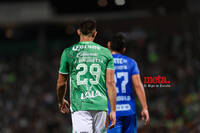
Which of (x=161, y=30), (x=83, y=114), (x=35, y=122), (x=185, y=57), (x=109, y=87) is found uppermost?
(x=161, y=30)

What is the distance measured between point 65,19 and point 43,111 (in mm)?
6463

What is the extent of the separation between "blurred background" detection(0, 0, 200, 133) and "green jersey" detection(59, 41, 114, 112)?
6443 millimetres

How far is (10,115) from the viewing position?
16.2 m

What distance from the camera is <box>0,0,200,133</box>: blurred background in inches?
501

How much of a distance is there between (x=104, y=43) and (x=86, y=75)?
30.9 ft

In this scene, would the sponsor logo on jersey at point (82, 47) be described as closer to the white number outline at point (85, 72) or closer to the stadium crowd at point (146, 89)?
the white number outline at point (85, 72)

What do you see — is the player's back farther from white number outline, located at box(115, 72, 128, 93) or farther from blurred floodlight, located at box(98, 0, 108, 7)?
blurred floodlight, located at box(98, 0, 108, 7)

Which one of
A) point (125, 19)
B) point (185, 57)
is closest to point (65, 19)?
point (125, 19)

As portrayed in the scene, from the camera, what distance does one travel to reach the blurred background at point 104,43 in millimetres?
12723

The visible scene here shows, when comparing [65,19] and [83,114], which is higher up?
[65,19]

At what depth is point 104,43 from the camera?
44.3 feet

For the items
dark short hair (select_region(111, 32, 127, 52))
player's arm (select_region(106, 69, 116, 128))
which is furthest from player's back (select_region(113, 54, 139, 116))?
player's arm (select_region(106, 69, 116, 128))

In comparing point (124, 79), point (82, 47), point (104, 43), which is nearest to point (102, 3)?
point (104, 43)

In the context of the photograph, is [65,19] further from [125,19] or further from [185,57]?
[185,57]
